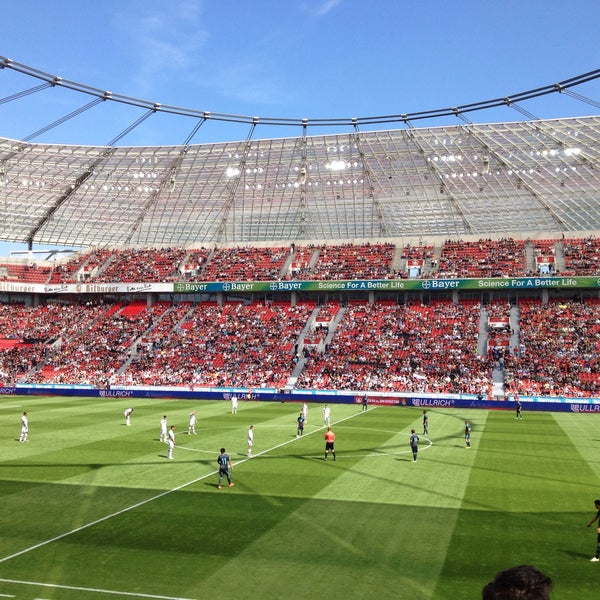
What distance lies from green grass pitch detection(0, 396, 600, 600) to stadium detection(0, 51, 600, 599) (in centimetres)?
11

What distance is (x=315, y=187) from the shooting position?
7194 cm

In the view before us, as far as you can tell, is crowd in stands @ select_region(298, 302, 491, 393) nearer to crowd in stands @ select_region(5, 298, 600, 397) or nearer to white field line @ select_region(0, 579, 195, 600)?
crowd in stands @ select_region(5, 298, 600, 397)

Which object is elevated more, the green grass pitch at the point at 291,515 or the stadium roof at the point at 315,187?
the stadium roof at the point at 315,187

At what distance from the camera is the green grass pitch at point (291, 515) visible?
522 inches

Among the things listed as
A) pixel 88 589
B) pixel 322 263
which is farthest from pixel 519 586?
pixel 322 263

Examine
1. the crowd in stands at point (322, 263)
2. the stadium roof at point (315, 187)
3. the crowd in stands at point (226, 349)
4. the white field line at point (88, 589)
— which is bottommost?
the white field line at point (88, 589)

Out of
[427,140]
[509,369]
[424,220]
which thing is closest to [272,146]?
[427,140]

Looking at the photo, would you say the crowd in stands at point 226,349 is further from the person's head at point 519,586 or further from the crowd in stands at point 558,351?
the person's head at point 519,586

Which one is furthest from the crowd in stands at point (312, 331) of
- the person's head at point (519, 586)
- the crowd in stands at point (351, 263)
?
the person's head at point (519, 586)

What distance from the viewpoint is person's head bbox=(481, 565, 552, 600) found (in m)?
3.30

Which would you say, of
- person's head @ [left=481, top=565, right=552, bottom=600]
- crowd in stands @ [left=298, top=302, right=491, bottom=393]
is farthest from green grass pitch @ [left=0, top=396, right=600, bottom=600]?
crowd in stands @ [left=298, top=302, right=491, bottom=393]

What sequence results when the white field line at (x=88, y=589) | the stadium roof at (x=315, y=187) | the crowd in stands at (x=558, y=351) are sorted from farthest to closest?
the stadium roof at (x=315, y=187), the crowd in stands at (x=558, y=351), the white field line at (x=88, y=589)

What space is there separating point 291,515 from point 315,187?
5750 cm

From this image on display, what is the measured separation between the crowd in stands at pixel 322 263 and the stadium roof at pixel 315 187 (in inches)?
111
